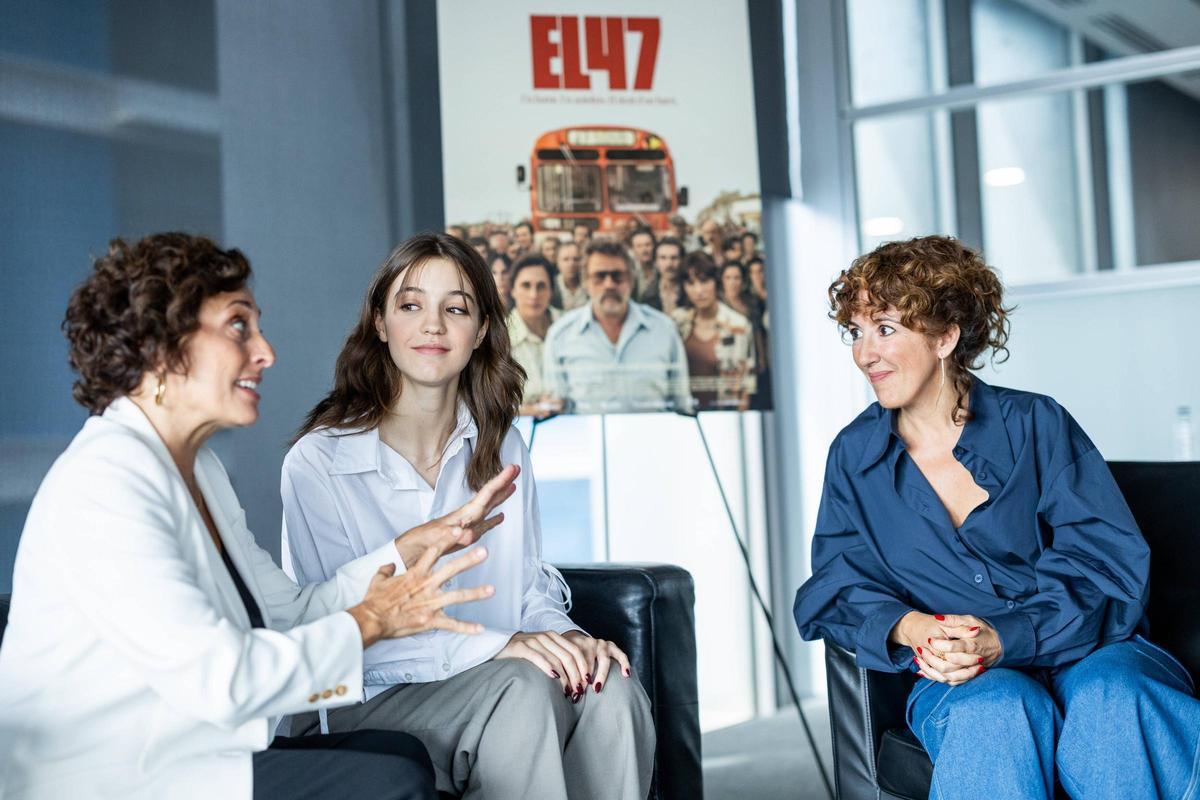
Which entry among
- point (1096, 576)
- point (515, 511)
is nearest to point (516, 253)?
point (515, 511)

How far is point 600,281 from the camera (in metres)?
3.18

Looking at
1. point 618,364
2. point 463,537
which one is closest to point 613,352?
point 618,364

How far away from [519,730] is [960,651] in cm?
72

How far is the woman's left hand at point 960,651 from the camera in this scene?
1.89m

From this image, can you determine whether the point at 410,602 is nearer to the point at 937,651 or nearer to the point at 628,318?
the point at 937,651

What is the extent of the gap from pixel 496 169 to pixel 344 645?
2007 mm

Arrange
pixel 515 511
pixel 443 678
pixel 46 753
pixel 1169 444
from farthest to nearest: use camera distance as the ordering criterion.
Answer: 1. pixel 1169 444
2. pixel 515 511
3. pixel 443 678
4. pixel 46 753

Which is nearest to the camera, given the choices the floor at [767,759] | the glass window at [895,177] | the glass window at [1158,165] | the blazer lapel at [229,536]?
the blazer lapel at [229,536]

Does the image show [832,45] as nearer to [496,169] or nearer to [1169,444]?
[496,169]

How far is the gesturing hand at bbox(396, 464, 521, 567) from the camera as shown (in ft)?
5.53

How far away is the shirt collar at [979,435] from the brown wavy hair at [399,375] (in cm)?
69

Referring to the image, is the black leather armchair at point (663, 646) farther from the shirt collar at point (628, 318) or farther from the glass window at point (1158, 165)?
the glass window at point (1158, 165)

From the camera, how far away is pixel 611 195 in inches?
126

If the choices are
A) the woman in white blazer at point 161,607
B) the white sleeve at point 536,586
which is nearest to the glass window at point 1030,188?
the white sleeve at point 536,586
